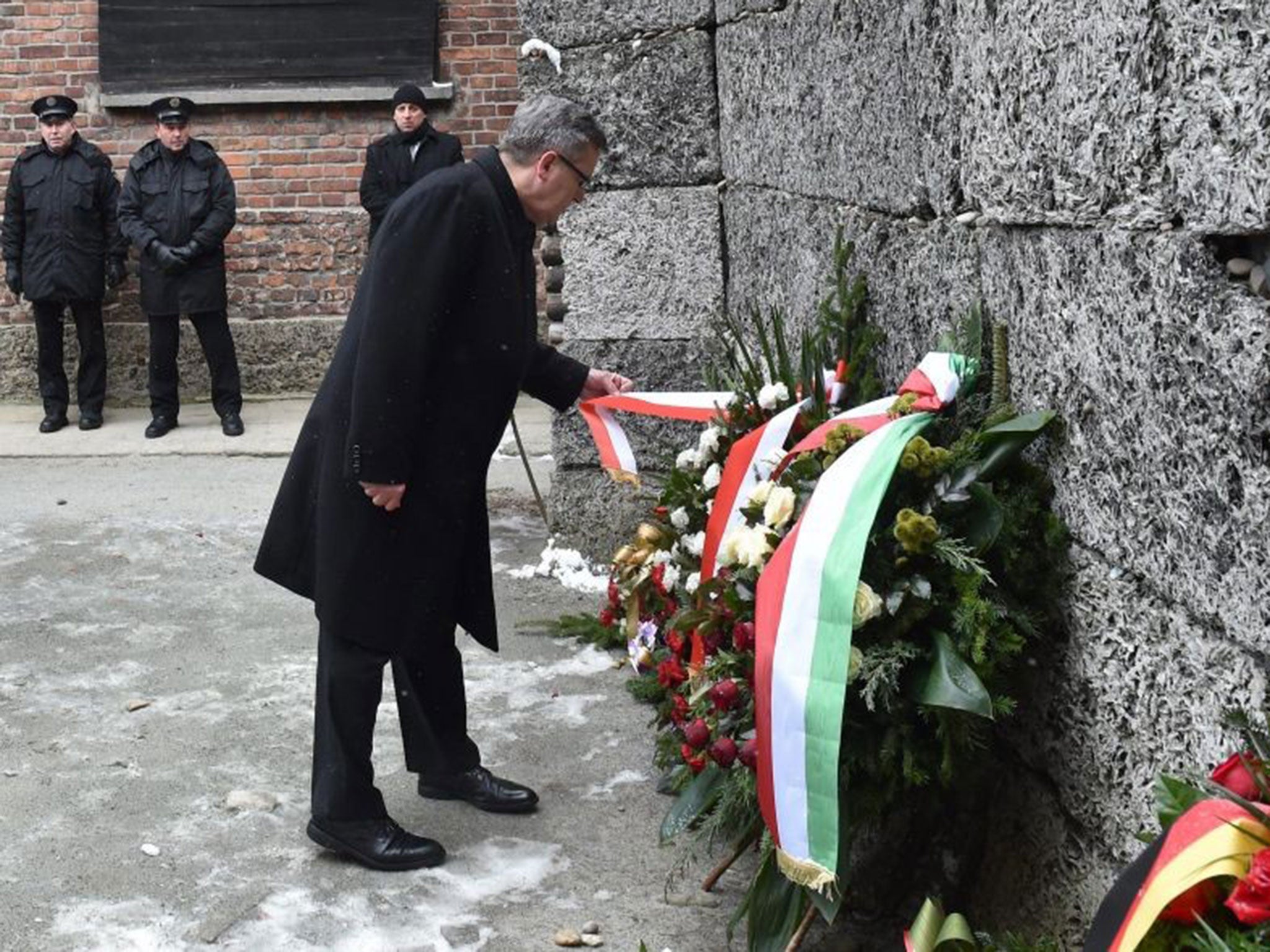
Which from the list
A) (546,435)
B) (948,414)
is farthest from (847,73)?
(546,435)

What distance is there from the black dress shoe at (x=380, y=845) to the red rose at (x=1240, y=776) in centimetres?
222

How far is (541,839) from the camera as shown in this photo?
426cm

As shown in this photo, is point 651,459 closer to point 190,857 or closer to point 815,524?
point 190,857

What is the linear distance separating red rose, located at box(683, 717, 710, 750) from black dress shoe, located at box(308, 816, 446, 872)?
2.84 feet

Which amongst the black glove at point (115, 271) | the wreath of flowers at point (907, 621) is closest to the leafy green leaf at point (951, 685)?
the wreath of flowers at point (907, 621)

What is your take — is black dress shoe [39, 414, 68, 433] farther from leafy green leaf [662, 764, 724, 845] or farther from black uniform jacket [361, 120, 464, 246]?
leafy green leaf [662, 764, 724, 845]

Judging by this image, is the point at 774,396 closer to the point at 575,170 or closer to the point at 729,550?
the point at 575,170

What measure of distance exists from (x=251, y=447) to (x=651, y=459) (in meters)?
3.75

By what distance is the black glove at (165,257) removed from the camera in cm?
1016

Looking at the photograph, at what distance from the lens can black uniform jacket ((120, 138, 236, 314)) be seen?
10.3 metres

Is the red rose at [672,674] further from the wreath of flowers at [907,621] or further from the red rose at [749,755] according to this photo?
the red rose at [749,755]

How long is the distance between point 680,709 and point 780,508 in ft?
2.41

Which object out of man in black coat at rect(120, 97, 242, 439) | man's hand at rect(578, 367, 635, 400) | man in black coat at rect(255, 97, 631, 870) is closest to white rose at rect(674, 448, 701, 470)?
man's hand at rect(578, 367, 635, 400)

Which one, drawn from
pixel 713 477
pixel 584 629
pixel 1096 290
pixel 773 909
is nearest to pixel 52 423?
pixel 584 629
